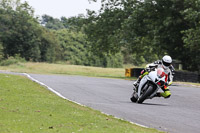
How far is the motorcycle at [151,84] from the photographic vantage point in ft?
42.5

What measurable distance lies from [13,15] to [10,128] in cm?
7962

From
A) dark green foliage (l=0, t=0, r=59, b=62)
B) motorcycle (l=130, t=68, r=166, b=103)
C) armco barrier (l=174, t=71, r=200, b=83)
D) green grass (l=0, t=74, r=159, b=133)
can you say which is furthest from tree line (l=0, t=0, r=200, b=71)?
dark green foliage (l=0, t=0, r=59, b=62)

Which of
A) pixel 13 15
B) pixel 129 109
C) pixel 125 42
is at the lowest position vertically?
pixel 129 109

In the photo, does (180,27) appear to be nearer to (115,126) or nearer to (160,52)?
(160,52)

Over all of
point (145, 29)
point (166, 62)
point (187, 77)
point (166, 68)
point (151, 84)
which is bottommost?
point (187, 77)

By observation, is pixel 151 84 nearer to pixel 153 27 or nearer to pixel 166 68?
pixel 166 68

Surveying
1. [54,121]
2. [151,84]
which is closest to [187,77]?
[151,84]

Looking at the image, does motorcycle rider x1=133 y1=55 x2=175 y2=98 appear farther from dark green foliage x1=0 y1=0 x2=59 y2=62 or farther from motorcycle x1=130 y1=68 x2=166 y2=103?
dark green foliage x1=0 y1=0 x2=59 y2=62

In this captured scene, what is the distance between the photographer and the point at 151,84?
13172mm

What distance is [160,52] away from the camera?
42062 millimetres

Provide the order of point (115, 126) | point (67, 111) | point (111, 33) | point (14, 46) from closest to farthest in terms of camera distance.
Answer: point (115, 126) → point (67, 111) → point (111, 33) → point (14, 46)

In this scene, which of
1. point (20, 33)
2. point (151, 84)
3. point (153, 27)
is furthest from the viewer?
point (20, 33)

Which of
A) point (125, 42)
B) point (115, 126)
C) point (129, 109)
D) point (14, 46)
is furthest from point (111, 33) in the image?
point (14, 46)

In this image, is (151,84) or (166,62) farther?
(151,84)
